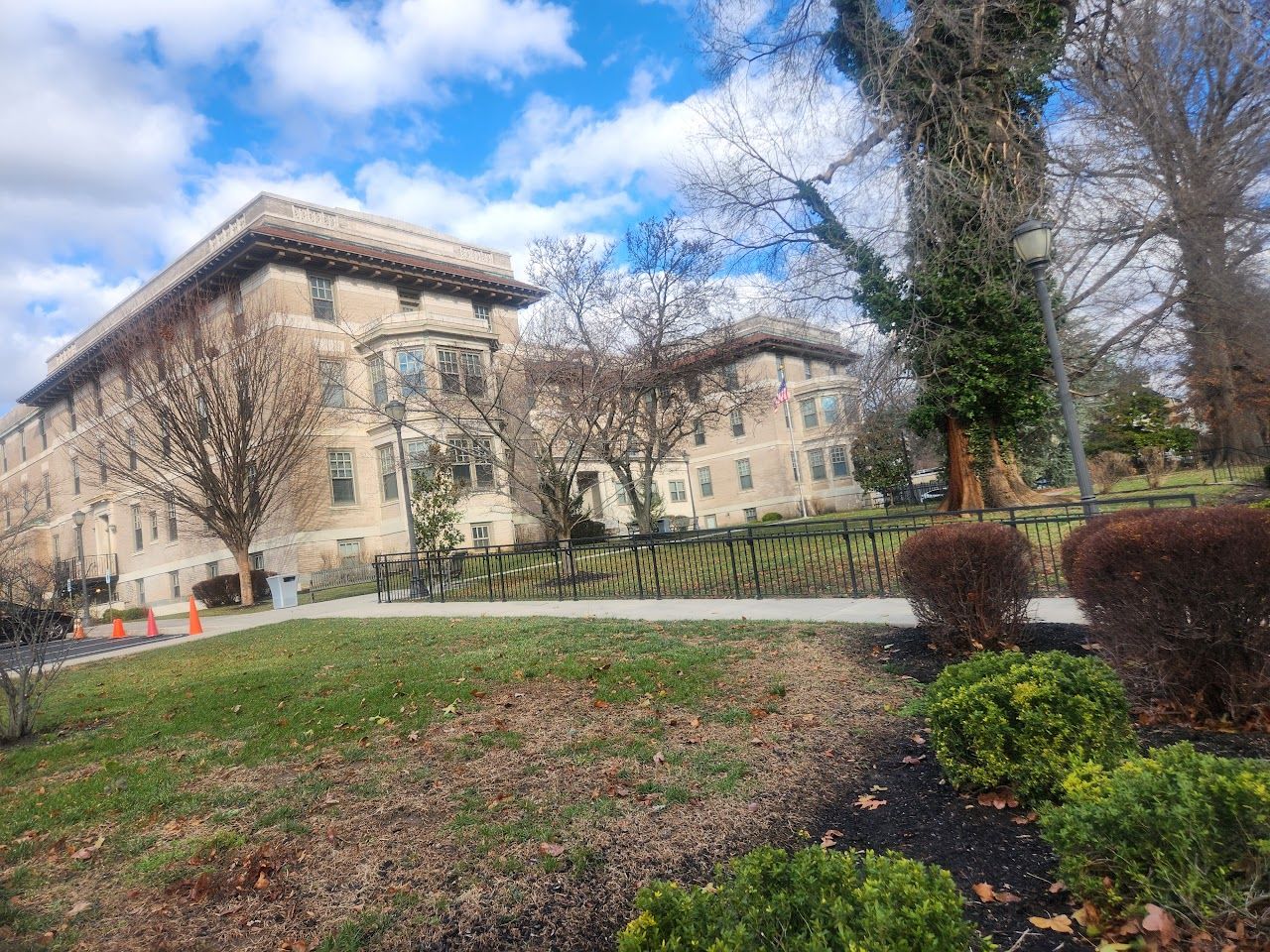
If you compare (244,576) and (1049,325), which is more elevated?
(1049,325)

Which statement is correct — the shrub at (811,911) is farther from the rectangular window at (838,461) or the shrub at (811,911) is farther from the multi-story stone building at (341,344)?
the rectangular window at (838,461)

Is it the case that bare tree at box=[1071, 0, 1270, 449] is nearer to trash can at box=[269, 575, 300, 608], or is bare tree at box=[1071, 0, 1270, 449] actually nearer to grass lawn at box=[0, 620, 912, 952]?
grass lawn at box=[0, 620, 912, 952]

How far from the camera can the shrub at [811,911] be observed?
162 cm

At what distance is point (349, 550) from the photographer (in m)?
28.5

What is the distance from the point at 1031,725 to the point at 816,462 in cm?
3973

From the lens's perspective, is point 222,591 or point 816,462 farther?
point 816,462

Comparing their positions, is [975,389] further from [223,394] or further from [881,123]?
[223,394]

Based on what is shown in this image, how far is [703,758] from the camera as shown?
419 cm

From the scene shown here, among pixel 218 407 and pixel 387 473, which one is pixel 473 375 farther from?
pixel 218 407

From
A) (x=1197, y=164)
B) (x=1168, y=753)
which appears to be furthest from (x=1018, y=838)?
(x=1197, y=164)

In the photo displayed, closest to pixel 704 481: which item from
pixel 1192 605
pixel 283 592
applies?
pixel 283 592

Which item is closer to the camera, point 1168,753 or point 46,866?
point 1168,753

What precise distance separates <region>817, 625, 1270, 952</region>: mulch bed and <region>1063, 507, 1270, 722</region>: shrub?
234 millimetres

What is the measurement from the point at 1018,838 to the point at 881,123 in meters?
15.4
